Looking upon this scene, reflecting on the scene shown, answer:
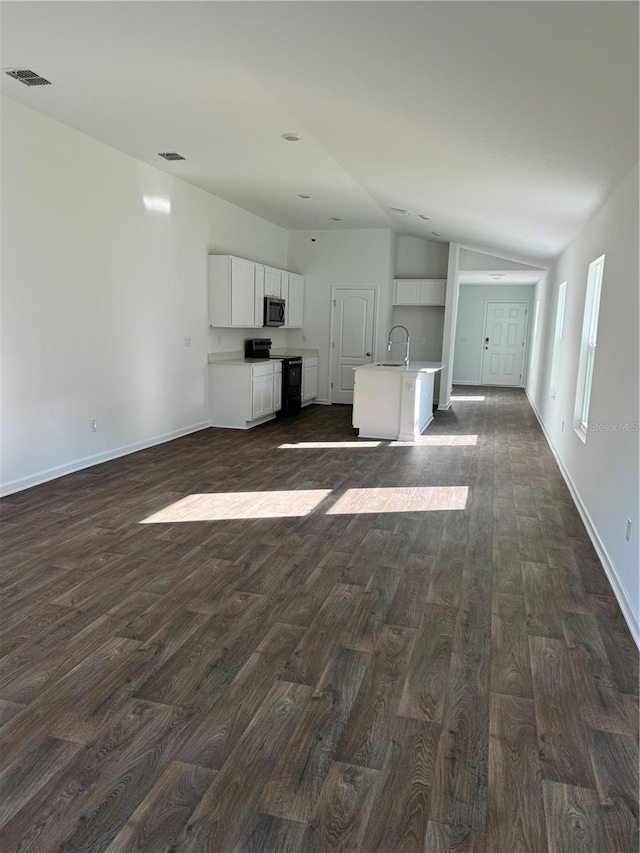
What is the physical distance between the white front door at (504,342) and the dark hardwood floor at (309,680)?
10.2 meters

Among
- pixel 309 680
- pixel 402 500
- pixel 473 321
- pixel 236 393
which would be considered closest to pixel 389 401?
pixel 236 393

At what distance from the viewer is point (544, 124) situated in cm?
306

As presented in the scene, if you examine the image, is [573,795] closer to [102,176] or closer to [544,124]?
[544,124]

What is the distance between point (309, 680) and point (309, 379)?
25.1ft

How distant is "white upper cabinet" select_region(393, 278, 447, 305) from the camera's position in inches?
383

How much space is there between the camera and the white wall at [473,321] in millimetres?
13719

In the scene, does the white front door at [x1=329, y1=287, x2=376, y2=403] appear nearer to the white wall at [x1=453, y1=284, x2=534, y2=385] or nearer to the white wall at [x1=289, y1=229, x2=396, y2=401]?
the white wall at [x1=289, y1=229, x2=396, y2=401]

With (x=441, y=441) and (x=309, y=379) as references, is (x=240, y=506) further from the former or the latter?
(x=309, y=379)

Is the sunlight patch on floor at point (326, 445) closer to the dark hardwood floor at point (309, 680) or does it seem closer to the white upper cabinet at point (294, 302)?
the dark hardwood floor at point (309, 680)

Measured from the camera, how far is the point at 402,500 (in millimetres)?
4676

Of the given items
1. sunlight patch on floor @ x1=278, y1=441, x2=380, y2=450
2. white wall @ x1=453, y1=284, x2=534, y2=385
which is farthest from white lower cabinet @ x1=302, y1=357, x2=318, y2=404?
white wall @ x1=453, y1=284, x2=534, y2=385

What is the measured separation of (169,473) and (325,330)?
5377mm

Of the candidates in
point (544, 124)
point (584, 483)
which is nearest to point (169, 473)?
point (584, 483)

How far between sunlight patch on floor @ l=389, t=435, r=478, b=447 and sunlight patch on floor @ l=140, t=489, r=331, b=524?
228cm
